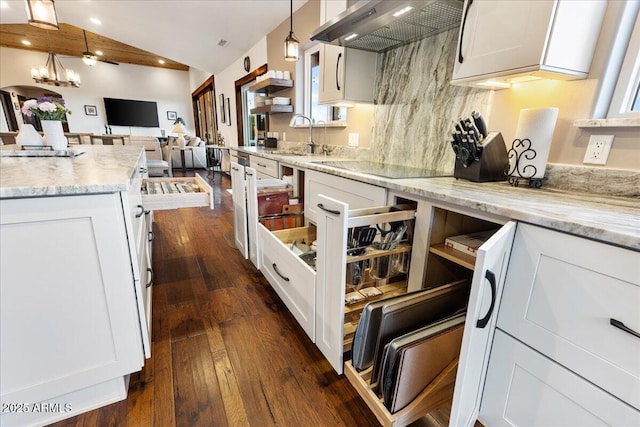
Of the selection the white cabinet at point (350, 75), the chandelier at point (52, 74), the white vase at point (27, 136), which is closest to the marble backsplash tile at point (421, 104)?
the white cabinet at point (350, 75)

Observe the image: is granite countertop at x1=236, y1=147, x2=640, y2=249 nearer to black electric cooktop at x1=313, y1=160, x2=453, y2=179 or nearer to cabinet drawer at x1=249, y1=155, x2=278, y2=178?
black electric cooktop at x1=313, y1=160, x2=453, y2=179

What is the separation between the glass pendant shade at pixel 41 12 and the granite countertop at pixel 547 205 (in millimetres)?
2756

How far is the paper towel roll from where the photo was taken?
1.13 meters

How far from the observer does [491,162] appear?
4.20 ft

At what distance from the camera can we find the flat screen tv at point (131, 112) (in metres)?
9.08

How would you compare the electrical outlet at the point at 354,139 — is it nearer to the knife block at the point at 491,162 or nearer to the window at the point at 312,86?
the window at the point at 312,86

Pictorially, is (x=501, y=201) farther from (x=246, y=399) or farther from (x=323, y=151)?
(x=323, y=151)

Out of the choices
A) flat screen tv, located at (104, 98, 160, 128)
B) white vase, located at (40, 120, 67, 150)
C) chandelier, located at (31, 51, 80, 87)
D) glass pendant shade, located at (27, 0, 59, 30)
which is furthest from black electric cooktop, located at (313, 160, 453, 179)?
flat screen tv, located at (104, 98, 160, 128)

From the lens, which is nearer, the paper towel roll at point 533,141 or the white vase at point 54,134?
the paper towel roll at point 533,141

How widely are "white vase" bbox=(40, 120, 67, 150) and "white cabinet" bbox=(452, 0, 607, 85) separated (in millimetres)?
2338

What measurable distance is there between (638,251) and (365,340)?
2.43 ft

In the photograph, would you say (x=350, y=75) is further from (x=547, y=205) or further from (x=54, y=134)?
(x=54, y=134)

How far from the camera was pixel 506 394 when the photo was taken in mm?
870

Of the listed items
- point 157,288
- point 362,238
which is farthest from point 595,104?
point 157,288
